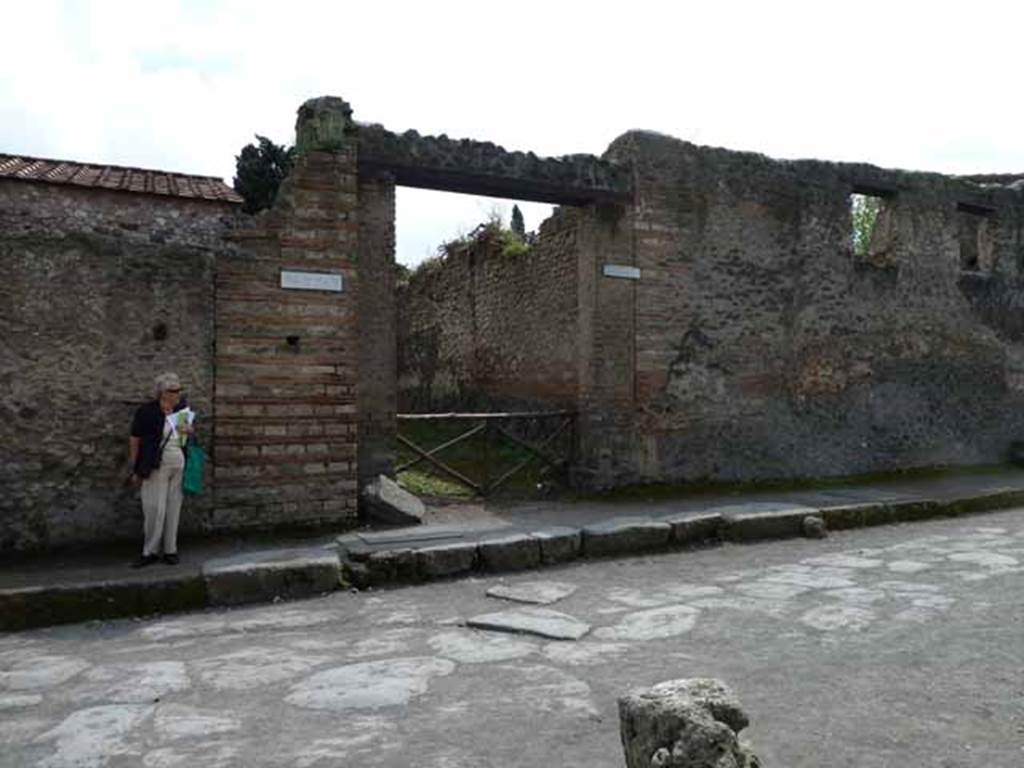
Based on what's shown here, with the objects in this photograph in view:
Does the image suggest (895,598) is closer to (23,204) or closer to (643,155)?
(643,155)

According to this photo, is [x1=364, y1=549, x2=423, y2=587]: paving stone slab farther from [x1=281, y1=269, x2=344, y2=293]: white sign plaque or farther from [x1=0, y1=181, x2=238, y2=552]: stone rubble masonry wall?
[x1=281, y1=269, x2=344, y2=293]: white sign plaque

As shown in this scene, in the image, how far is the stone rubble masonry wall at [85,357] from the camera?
633 cm

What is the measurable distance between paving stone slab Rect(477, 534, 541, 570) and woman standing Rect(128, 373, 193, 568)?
2.29 m

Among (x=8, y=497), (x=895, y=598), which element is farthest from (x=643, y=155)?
(x=8, y=497)

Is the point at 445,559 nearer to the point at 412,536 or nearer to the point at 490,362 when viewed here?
the point at 412,536

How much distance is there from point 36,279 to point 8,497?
1.69 metres

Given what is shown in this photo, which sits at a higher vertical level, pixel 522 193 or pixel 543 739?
pixel 522 193

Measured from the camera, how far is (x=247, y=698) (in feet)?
11.8

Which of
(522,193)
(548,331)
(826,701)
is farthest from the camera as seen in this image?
(548,331)

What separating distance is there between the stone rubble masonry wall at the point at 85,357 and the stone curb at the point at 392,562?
54.9 inches

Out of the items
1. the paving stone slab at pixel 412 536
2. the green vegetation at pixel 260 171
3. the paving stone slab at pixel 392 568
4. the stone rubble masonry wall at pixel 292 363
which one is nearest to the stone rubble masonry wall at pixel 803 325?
the paving stone slab at pixel 412 536

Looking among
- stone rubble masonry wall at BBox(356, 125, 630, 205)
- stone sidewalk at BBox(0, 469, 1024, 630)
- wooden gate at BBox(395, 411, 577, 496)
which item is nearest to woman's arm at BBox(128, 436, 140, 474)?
stone sidewalk at BBox(0, 469, 1024, 630)

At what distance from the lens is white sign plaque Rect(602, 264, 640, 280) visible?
9133 mm

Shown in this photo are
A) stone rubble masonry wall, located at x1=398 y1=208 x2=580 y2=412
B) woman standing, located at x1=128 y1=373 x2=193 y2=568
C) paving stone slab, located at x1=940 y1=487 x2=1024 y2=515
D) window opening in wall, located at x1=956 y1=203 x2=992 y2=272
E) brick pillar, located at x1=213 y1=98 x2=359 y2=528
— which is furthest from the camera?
window opening in wall, located at x1=956 y1=203 x2=992 y2=272
